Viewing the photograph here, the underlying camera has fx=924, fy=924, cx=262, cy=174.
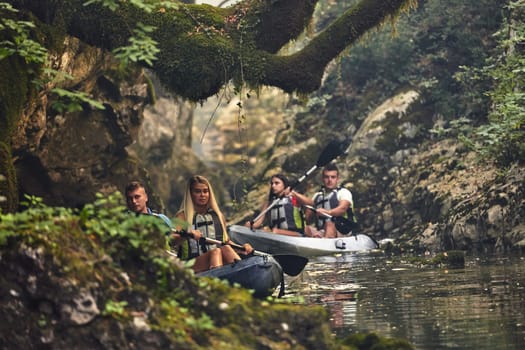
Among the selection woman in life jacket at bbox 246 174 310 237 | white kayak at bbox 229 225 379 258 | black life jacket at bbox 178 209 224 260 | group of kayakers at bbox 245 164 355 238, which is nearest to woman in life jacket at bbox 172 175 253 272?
black life jacket at bbox 178 209 224 260

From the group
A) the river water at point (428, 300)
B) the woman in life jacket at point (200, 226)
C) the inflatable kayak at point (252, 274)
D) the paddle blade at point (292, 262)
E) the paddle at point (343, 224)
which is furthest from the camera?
the paddle at point (343, 224)

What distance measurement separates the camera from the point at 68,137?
56.9 feet

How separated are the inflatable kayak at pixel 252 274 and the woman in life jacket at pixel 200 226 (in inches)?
29.5

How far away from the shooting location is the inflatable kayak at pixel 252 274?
8.99m

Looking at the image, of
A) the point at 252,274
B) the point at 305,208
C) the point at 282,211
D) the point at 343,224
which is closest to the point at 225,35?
the point at 282,211

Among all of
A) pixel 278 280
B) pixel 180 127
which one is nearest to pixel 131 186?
pixel 278 280

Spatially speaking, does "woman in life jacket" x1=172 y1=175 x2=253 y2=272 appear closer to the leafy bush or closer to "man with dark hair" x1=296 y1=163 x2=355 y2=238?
the leafy bush

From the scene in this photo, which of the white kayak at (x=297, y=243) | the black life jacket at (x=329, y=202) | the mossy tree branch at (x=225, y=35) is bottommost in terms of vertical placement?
Result: the white kayak at (x=297, y=243)

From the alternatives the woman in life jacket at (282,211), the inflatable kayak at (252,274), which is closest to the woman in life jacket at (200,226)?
the inflatable kayak at (252,274)

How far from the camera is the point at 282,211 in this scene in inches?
683

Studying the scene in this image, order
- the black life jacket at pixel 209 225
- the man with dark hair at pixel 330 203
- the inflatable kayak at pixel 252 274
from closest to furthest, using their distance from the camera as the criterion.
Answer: the inflatable kayak at pixel 252 274, the black life jacket at pixel 209 225, the man with dark hair at pixel 330 203

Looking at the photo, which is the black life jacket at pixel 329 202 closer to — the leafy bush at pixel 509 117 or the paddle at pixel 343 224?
the paddle at pixel 343 224

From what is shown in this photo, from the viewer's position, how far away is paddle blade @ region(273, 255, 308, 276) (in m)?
11.6

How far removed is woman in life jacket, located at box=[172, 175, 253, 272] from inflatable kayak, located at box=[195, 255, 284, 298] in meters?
0.75
